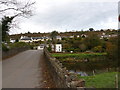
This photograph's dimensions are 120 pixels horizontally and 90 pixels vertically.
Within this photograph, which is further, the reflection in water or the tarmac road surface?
the reflection in water

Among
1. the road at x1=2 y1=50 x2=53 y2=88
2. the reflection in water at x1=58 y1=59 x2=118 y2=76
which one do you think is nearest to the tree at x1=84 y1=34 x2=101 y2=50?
the reflection in water at x1=58 y1=59 x2=118 y2=76

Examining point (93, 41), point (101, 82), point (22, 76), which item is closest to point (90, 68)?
point (101, 82)

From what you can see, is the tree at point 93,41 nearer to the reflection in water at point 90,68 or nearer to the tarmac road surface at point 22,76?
the reflection in water at point 90,68

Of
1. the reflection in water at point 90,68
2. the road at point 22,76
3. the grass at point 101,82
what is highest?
the road at point 22,76

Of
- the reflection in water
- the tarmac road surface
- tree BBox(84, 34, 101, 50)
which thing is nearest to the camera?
the tarmac road surface

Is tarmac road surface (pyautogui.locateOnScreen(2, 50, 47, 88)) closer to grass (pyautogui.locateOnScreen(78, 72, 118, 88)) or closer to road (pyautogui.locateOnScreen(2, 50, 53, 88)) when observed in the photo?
road (pyautogui.locateOnScreen(2, 50, 53, 88))

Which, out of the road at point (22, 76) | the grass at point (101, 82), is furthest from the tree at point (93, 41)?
the road at point (22, 76)

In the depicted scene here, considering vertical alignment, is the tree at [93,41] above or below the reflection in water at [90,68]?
above

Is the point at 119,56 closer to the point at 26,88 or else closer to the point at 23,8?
the point at 26,88

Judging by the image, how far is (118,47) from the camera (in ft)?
20.1

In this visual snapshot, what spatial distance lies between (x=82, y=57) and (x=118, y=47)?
65.3 m

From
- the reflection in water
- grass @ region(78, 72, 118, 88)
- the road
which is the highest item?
the road

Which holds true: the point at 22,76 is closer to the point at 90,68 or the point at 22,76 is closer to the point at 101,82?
the point at 101,82

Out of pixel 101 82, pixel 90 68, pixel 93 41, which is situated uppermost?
pixel 93 41
